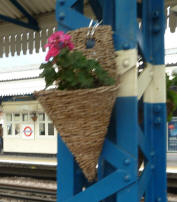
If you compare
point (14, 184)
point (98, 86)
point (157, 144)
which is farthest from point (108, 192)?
point (14, 184)

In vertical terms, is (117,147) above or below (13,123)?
above

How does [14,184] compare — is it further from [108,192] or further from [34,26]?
[108,192]

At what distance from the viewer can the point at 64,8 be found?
1.14 meters

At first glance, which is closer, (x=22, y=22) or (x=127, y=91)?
(x=127, y=91)

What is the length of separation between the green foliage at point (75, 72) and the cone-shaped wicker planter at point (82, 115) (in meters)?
0.06

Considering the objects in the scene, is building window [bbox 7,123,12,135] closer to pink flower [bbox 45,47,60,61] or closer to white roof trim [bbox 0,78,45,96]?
white roof trim [bbox 0,78,45,96]

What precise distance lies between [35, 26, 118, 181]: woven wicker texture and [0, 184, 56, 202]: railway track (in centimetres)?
477

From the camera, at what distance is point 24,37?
3684 millimetres

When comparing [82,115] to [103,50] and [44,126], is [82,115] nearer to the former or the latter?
[103,50]

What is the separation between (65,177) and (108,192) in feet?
0.76

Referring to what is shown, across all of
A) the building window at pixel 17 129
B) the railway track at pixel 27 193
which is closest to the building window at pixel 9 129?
the building window at pixel 17 129

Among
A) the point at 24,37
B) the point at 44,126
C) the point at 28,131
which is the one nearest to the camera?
the point at 24,37

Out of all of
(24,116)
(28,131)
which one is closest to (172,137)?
(28,131)

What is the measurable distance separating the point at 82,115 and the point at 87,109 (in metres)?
0.03
